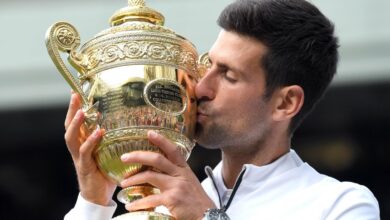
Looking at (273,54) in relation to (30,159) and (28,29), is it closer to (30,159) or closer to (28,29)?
(28,29)

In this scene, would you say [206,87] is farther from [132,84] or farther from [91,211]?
[91,211]

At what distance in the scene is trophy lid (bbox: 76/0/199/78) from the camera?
2.45 metres

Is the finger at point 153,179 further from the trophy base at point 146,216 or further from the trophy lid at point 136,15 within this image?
the trophy lid at point 136,15

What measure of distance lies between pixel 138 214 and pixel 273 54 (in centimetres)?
50

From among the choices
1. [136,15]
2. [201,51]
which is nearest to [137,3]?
[136,15]

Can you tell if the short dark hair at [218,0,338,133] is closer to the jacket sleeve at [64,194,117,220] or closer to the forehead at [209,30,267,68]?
the forehead at [209,30,267,68]

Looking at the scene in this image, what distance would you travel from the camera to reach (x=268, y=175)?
8.60ft

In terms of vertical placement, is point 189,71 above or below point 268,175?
above

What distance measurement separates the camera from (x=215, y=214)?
7.87 ft

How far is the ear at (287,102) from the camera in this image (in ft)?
8.71

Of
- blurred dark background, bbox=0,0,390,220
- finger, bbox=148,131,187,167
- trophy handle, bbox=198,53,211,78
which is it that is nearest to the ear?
trophy handle, bbox=198,53,211,78

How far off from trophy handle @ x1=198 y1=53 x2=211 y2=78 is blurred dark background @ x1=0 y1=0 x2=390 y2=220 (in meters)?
4.10

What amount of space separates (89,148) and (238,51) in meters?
0.41

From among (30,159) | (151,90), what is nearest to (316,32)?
(151,90)
